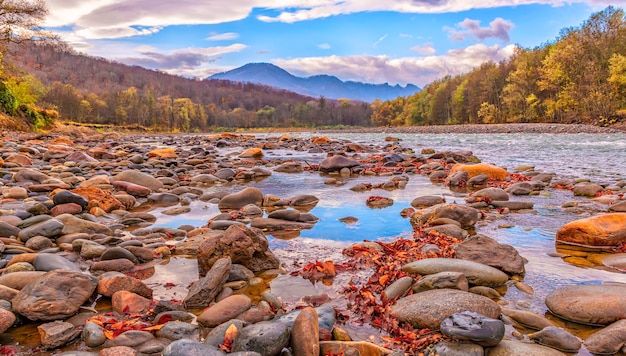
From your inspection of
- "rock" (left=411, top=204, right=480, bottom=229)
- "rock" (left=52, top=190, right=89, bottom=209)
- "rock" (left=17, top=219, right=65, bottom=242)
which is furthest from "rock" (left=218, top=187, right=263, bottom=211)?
"rock" (left=411, top=204, right=480, bottom=229)

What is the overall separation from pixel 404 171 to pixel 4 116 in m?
27.8

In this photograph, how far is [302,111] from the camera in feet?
448

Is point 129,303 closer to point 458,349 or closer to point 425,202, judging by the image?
point 458,349

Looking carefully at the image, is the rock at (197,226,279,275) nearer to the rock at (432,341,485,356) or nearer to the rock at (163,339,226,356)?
the rock at (163,339,226,356)

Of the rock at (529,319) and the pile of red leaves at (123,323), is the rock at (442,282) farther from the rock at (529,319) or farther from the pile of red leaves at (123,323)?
the pile of red leaves at (123,323)

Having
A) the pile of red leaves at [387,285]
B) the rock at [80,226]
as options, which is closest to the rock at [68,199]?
the rock at [80,226]

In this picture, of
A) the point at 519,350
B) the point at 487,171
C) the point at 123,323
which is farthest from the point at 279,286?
the point at 487,171

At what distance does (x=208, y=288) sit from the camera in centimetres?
337

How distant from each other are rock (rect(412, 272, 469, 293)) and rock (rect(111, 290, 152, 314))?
89.4 inches

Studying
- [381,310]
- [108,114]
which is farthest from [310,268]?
[108,114]

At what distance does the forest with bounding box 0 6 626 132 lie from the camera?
4234 centimetres

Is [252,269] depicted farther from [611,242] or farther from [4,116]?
[4,116]

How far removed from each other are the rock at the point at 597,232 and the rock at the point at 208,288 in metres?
4.23

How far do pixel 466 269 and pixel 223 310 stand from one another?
7.26ft
